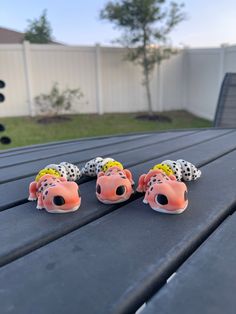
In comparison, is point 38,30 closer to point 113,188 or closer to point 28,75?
point 28,75

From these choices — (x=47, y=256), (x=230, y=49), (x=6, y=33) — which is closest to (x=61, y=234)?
(x=47, y=256)

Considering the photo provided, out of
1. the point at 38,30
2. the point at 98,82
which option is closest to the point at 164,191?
the point at 98,82

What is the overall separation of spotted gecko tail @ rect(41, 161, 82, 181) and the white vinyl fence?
230 inches

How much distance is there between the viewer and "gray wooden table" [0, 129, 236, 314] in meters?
0.39

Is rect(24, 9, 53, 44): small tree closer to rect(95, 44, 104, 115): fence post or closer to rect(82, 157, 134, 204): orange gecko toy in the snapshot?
rect(95, 44, 104, 115): fence post

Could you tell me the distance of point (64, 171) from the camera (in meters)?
0.84

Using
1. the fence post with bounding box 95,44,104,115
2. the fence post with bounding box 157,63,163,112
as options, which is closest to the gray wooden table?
the fence post with bounding box 95,44,104,115

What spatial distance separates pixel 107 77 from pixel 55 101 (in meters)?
1.49

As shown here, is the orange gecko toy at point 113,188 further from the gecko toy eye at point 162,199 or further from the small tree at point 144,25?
the small tree at point 144,25

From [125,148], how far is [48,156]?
0.35 m

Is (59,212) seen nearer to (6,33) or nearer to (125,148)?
(125,148)

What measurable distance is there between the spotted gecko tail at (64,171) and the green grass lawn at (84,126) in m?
3.88

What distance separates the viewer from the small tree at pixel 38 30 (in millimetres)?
8938

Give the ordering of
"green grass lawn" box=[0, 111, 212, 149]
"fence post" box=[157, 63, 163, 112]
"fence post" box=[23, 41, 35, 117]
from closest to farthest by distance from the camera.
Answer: "green grass lawn" box=[0, 111, 212, 149] < "fence post" box=[23, 41, 35, 117] < "fence post" box=[157, 63, 163, 112]
